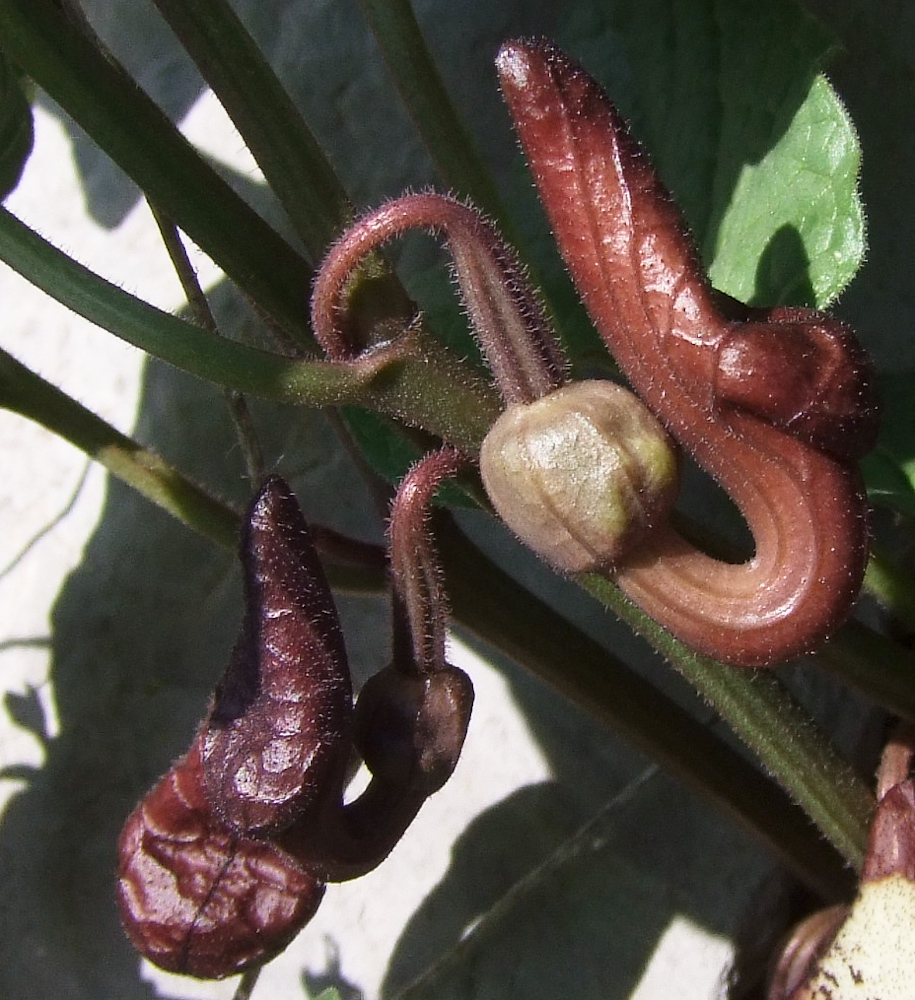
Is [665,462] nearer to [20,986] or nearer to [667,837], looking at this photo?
[667,837]

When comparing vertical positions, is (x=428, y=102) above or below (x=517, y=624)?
above

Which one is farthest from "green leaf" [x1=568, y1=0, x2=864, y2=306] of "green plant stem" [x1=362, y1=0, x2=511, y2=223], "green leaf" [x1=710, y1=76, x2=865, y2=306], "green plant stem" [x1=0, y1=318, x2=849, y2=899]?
"green plant stem" [x1=0, y1=318, x2=849, y2=899]

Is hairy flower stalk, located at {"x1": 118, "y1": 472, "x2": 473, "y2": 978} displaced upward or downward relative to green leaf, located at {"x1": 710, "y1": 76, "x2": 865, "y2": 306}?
downward

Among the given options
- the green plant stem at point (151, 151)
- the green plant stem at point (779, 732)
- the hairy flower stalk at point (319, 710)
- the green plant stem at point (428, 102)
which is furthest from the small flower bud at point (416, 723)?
the green plant stem at point (428, 102)

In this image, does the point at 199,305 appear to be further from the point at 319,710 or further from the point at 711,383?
the point at 711,383

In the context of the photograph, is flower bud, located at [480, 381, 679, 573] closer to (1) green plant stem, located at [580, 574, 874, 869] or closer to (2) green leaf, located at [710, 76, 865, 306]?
(1) green plant stem, located at [580, 574, 874, 869]

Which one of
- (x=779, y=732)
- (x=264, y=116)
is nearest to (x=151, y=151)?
(x=264, y=116)
